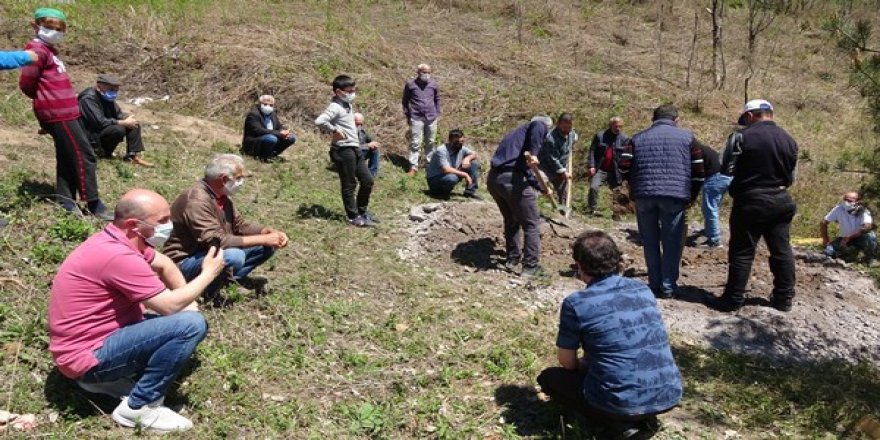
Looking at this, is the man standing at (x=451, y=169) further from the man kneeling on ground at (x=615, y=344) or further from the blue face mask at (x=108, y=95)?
the man kneeling on ground at (x=615, y=344)

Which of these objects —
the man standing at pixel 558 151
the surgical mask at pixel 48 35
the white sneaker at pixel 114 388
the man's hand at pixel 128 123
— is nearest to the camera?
the white sneaker at pixel 114 388

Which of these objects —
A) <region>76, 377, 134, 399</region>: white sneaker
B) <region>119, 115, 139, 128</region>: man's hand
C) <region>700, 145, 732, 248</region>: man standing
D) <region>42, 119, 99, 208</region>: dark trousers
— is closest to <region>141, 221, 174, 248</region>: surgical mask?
<region>76, 377, 134, 399</region>: white sneaker

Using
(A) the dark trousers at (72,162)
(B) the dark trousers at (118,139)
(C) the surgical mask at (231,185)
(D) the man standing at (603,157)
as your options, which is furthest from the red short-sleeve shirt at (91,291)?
(D) the man standing at (603,157)

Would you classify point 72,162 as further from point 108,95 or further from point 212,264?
point 212,264

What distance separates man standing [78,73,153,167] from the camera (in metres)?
7.22

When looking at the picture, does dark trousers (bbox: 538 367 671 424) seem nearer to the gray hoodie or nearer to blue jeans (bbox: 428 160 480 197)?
the gray hoodie

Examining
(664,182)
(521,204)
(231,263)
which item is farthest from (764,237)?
(231,263)

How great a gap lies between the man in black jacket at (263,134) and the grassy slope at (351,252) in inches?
13.4

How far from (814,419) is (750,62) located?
13.6 metres

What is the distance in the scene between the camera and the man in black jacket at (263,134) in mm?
9055

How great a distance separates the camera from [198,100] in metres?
11.6

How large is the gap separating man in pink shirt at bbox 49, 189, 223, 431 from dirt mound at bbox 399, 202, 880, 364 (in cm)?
315

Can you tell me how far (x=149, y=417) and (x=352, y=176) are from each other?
3.90 meters

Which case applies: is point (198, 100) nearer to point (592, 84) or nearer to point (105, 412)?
point (592, 84)
